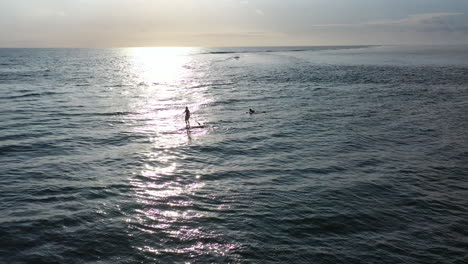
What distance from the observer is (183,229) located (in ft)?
53.4

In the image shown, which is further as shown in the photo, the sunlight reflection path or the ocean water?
the sunlight reflection path

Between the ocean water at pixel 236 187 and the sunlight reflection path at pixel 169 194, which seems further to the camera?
the sunlight reflection path at pixel 169 194

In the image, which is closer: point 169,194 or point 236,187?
point 169,194

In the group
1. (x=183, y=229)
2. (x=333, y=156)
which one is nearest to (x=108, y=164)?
(x=183, y=229)

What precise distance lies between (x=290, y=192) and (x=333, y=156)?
816cm

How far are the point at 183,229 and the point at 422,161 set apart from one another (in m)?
19.4

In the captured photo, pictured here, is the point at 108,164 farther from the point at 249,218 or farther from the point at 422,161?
the point at 422,161

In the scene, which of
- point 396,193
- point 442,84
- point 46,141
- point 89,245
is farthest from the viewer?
point 442,84

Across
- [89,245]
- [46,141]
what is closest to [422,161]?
[89,245]

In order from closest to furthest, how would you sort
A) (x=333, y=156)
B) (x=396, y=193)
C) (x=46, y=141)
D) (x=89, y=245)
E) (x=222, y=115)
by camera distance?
(x=89, y=245), (x=396, y=193), (x=333, y=156), (x=46, y=141), (x=222, y=115)

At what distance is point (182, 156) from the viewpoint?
27.6 meters

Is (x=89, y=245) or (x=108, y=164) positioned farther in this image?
(x=108, y=164)

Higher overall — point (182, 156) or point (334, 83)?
point (334, 83)

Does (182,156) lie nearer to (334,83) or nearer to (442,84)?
(334,83)
